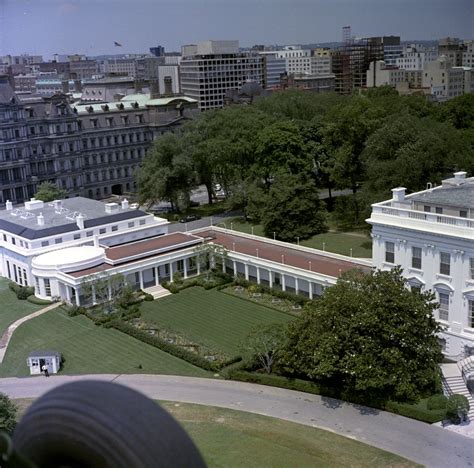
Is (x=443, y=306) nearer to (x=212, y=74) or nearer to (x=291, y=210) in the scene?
(x=291, y=210)

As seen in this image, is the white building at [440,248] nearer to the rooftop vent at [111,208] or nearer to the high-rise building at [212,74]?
the rooftop vent at [111,208]

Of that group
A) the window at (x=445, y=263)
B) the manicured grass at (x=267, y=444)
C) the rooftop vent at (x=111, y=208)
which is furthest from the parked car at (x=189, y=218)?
the manicured grass at (x=267, y=444)

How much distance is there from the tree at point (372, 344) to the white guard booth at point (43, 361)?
8077mm

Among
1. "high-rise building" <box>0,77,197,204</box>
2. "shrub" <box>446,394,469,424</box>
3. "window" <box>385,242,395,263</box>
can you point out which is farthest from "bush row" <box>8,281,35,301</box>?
"shrub" <box>446,394,469,424</box>

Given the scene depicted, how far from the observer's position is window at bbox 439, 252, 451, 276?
877 inches

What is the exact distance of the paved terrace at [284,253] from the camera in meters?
29.6

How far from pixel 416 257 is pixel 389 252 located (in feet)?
4.05

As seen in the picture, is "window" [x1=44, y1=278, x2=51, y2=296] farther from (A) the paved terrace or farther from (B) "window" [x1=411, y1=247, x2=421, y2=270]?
(B) "window" [x1=411, y1=247, x2=421, y2=270]

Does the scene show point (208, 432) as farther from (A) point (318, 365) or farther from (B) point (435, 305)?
(B) point (435, 305)

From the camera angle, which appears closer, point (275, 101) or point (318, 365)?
point (318, 365)

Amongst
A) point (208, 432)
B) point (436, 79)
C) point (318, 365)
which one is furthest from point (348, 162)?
point (436, 79)

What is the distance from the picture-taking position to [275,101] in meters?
52.8

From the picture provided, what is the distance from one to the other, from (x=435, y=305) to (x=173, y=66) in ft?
252

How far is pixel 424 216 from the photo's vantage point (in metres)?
23.0
